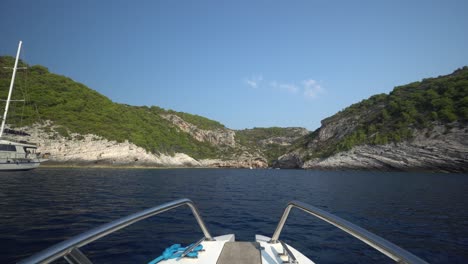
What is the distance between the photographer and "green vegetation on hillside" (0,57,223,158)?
6544cm

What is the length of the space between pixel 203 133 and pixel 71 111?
90.6 m

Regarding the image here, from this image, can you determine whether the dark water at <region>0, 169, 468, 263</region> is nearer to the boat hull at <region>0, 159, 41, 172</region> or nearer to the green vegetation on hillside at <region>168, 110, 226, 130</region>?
the boat hull at <region>0, 159, 41, 172</region>

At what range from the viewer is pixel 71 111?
246 ft

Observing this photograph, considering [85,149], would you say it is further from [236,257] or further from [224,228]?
[236,257]

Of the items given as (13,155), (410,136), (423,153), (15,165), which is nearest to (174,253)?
(15,165)

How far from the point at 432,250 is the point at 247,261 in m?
8.26

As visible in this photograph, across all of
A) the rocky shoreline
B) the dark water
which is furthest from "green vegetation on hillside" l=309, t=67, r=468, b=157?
the dark water

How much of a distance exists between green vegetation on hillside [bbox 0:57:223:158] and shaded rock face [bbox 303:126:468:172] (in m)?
77.5

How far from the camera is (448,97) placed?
7619cm

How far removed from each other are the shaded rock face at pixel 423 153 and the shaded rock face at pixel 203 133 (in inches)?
3659

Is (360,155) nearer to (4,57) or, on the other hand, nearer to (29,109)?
(29,109)

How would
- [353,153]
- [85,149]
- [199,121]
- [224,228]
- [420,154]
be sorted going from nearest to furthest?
[224,228], [85,149], [420,154], [353,153], [199,121]

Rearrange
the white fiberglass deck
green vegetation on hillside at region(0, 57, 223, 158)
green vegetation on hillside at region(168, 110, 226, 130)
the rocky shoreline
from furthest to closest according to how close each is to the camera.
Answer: green vegetation on hillside at region(168, 110, 226, 130), green vegetation on hillside at region(0, 57, 223, 158), the rocky shoreline, the white fiberglass deck

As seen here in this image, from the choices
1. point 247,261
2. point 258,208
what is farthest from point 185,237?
point 258,208
